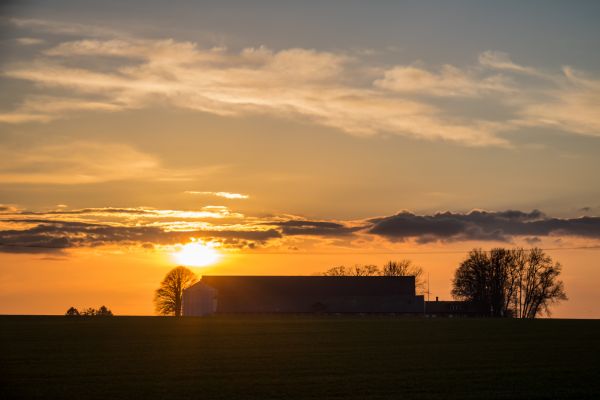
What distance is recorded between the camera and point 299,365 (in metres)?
40.1

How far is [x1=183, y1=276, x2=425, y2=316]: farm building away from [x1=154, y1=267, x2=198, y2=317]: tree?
332 cm

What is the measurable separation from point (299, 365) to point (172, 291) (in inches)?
4583

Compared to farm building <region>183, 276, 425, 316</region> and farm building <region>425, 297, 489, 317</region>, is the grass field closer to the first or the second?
farm building <region>425, 297, 489, 317</region>

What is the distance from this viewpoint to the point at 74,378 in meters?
34.7

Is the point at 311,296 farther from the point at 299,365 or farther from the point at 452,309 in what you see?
the point at 299,365

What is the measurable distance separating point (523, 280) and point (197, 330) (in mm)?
74778

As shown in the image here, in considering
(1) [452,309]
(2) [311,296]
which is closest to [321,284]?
(2) [311,296]

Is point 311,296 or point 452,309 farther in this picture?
point 452,309

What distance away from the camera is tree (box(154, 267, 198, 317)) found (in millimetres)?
152250

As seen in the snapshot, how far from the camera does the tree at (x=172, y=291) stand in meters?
152

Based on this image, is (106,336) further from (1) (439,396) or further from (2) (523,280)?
(2) (523,280)

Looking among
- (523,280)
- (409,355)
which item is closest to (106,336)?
(409,355)

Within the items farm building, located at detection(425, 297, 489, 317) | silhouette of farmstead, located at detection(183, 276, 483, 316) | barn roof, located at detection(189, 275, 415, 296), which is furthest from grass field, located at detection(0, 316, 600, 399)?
barn roof, located at detection(189, 275, 415, 296)

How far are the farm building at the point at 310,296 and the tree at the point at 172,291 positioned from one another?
3.32 metres
